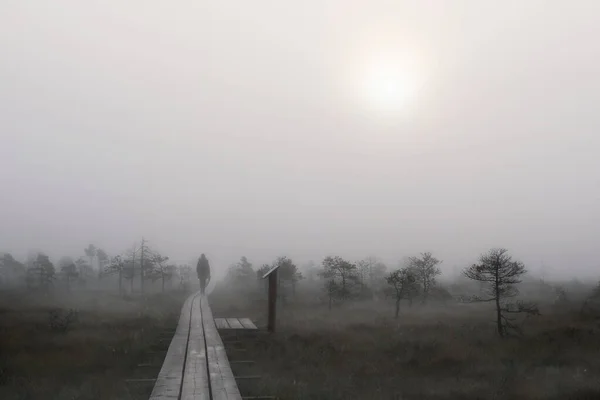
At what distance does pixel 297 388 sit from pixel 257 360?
3964mm

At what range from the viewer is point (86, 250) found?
9675 centimetres

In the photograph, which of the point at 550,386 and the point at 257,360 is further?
the point at 257,360

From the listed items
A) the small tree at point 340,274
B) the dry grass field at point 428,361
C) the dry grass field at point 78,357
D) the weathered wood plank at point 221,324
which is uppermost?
the small tree at point 340,274

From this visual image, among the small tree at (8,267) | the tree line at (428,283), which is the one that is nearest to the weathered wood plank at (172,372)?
the tree line at (428,283)

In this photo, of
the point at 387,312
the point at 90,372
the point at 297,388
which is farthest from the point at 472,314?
the point at 90,372

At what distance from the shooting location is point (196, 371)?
12.9m

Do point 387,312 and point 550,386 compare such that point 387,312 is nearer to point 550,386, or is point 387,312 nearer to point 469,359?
point 469,359

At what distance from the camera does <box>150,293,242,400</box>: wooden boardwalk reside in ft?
34.3

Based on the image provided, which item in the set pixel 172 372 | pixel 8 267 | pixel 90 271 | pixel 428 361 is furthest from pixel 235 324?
pixel 8 267

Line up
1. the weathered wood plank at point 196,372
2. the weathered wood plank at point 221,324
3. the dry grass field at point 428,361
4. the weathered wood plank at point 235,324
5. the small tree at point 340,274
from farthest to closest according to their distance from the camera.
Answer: the small tree at point 340,274
the weathered wood plank at point 221,324
the weathered wood plank at point 235,324
the dry grass field at point 428,361
the weathered wood plank at point 196,372

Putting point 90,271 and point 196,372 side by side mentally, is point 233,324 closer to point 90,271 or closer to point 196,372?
point 196,372

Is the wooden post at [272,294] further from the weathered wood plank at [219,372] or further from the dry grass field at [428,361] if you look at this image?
the weathered wood plank at [219,372]

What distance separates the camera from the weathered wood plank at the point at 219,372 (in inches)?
410

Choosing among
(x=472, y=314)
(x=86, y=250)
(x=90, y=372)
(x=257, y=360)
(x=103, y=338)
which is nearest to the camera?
(x=90, y=372)
